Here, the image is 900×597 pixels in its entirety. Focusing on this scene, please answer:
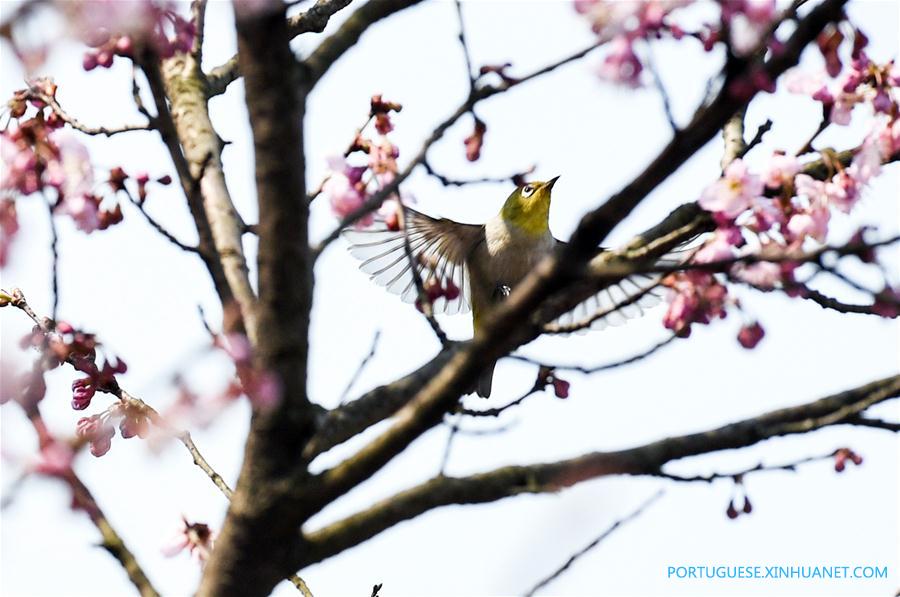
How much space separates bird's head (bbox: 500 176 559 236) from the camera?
6.77 metres

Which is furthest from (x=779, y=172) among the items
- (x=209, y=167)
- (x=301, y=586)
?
(x=301, y=586)

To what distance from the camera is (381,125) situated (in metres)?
3.79

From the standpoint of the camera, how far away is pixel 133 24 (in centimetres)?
224

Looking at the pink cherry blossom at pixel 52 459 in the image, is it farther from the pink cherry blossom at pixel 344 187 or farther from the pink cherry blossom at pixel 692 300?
the pink cherry blossom at pixel 692 300

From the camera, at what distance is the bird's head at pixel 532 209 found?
677 cm

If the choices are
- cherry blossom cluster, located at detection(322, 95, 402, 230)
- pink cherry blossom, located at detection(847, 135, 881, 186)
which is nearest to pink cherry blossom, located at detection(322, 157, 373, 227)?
cherry blossom cluster, located at detection(322, 95, 402, 230)

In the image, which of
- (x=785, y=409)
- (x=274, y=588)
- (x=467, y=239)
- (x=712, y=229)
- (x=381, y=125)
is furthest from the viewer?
(x=467, y=239)

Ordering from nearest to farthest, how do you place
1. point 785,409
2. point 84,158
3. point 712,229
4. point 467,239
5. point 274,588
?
1. point 785,409
2. point 274,588
3. point 84,158
4. point 712,229
5. point 467,239

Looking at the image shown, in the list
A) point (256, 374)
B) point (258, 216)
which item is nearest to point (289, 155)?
point (258, 216)

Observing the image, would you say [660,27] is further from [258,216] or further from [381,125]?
[381,125]

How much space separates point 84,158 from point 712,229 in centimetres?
175

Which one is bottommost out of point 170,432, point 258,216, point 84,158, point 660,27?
point 170,432

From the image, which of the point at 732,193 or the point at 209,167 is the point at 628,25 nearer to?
the point at 732,193

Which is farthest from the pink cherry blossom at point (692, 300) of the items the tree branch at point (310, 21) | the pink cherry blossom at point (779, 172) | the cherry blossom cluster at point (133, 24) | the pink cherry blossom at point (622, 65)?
the tree branch at point (310, 21)
